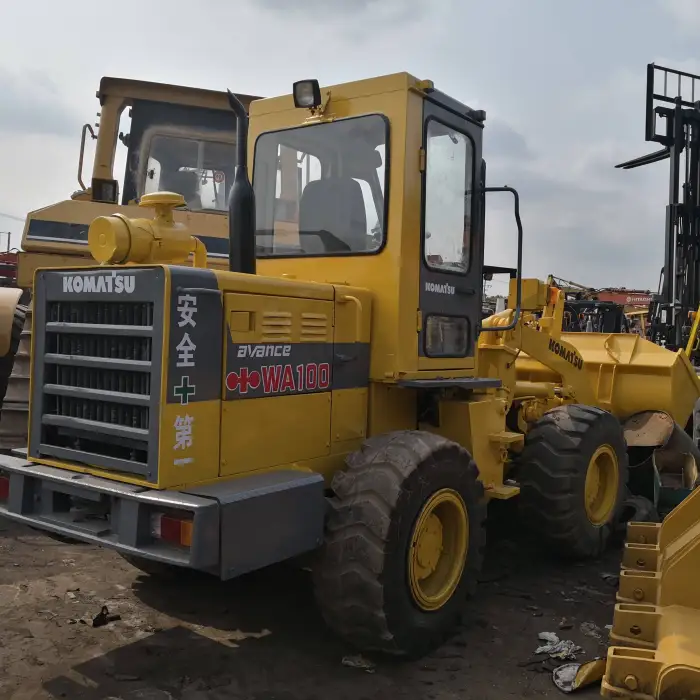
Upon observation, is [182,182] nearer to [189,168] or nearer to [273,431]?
[189,168]

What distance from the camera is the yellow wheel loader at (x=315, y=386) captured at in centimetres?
318

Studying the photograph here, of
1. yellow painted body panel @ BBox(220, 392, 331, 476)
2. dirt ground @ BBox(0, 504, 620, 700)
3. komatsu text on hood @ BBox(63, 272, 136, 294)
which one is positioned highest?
komatsu text on hood @ BBox(63, 272, 136, 294)

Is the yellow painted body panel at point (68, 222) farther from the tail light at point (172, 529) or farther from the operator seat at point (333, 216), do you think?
the tail light at point (172, 529)

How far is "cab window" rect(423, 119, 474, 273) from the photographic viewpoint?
13.8 ft

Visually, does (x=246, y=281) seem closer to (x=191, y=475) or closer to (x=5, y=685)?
(x=191, y=475)

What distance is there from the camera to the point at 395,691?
337cm

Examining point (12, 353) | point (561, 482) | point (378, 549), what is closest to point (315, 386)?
point (378, 549)

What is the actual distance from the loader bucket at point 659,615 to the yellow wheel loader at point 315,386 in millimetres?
260

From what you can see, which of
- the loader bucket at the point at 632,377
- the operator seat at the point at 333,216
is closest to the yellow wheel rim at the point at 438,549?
the operator seat at the point at 333,216

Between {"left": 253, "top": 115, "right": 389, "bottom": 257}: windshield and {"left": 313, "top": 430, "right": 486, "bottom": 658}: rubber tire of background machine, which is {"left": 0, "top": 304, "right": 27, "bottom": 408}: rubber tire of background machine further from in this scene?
{"left": 313, "top": 430, "right": 486, "bottom": 658}: rubber tire of background machine

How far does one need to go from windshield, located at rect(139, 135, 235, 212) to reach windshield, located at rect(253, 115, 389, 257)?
289 cm

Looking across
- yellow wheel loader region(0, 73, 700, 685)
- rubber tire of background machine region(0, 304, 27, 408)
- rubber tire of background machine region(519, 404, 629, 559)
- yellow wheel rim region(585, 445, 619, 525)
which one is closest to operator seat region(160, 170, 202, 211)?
rubber tire of background machine region(0, 304, 27, 408)

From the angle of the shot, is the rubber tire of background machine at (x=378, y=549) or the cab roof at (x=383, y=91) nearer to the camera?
the rubber tire of background machine at (x=378, y=549)

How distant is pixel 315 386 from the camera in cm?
382
